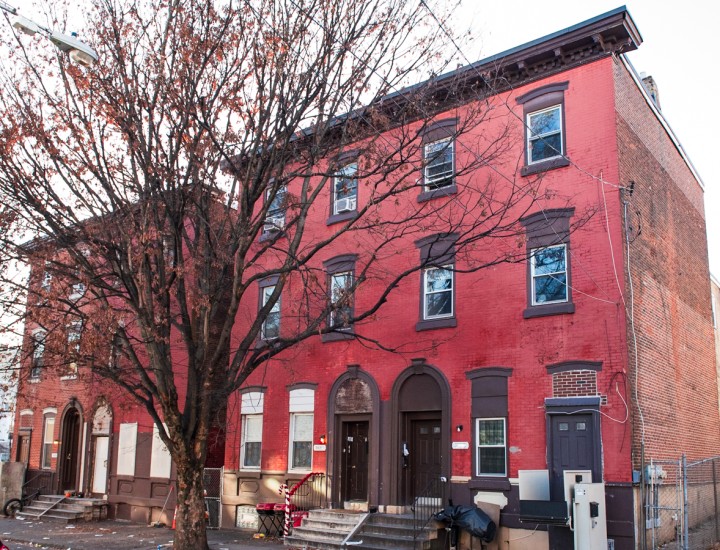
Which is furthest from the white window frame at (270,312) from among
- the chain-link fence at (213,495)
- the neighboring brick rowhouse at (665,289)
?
the neighboring brick rowhouse at (665,289)

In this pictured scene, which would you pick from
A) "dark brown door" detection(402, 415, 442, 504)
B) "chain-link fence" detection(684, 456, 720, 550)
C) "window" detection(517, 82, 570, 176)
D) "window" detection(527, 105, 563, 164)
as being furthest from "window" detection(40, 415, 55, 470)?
"chain-link fence" detection(684, 456, 720, 550)

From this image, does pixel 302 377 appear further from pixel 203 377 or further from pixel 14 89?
pixel 14 89

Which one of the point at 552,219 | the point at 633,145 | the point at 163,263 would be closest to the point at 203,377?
the point at 163,263

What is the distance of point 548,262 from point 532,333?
1.63m

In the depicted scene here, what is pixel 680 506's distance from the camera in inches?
642

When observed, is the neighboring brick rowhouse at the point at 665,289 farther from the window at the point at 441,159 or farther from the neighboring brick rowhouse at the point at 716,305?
the neighboring brick rowhouse at the point at 716,305

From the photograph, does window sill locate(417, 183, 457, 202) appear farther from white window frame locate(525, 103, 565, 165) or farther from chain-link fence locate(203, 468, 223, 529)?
chain-link fence locate(203, 468, 223, 529)

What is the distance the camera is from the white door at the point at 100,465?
87.3 ft

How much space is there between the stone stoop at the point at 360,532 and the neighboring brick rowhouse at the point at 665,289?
15.6ft

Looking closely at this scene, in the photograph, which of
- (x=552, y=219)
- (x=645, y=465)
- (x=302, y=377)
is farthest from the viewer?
(x=302, y=377)

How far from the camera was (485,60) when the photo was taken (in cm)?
1764

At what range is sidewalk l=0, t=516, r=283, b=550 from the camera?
60.0 feet

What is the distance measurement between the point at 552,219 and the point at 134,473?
17.1 m

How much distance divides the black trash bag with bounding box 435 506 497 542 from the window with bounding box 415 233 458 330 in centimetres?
433
